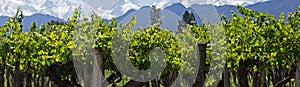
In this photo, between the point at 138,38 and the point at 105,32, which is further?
the point at 138,38

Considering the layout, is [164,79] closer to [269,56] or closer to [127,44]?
[127,44]

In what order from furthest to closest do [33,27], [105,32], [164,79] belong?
[164,79] → [33,27] → [105,32]

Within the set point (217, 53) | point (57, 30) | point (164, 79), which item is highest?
point (57, 30)

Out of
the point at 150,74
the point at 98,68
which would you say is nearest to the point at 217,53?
the point at 150,74

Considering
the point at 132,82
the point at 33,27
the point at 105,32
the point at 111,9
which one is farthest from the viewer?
the point at 33,27

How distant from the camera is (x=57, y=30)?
293 inches

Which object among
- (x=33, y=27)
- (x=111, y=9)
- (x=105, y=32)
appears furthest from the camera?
(x=33, y=27)

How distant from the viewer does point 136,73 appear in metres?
7.70

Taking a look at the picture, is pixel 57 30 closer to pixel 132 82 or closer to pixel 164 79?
pixel 132 82

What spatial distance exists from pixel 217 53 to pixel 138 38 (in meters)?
2.07

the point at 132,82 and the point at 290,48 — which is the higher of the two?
the point at 290,48

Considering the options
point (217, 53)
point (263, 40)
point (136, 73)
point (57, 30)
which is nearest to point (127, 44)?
point (136, 73)

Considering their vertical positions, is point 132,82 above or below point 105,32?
below

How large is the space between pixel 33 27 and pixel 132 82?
6.90 feet
